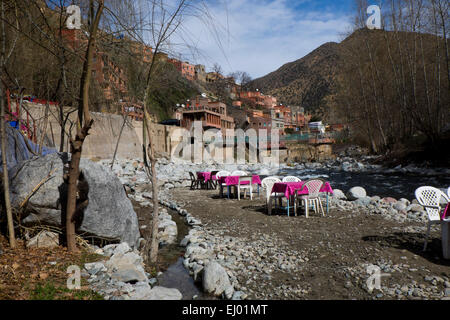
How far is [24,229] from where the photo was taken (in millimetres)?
4301

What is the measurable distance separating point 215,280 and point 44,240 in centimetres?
233

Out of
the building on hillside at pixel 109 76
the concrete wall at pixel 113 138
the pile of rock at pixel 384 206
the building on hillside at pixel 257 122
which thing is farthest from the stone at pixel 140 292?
the building on hillside at pixel 257 122

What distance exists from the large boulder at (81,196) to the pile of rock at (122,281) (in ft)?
1.68

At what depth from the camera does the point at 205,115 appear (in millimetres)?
45062

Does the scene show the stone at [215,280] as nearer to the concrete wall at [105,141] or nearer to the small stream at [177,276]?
the small stream at [177,276]

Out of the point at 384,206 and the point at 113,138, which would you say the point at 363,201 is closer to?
the point at 384,206

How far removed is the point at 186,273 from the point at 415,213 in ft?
18.6

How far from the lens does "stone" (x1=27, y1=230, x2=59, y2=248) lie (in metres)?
4.03

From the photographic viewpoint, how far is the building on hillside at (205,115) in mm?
44759

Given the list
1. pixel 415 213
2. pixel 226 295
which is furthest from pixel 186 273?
pixel 415 213

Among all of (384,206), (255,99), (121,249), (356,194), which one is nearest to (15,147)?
(121,249)

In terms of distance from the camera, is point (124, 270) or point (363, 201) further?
point (363, 201)

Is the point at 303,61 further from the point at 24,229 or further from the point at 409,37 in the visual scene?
the point at 24,229

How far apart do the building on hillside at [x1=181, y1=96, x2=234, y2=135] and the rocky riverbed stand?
37.5 meters
